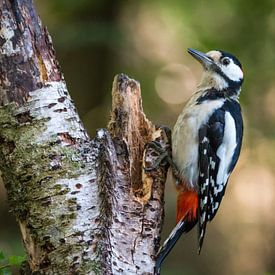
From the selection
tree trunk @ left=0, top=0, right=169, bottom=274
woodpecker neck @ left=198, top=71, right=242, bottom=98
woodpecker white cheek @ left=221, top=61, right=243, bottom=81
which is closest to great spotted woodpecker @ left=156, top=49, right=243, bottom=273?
woodpecker neck @ left=198, top=71, right=242, bottom=98

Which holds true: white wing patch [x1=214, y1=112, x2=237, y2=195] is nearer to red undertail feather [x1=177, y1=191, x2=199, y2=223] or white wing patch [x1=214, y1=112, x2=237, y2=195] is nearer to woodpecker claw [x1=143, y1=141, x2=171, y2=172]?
red undertail feather [x1=177, y1=191, x2=199, y2=223]

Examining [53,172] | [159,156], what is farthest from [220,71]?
[53,172]

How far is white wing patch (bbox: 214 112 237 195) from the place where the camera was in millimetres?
4410

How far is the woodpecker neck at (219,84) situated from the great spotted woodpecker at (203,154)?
0.41 feet

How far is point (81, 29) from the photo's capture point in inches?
253

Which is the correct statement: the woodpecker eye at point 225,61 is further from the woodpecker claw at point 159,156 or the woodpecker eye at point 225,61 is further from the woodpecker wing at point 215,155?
the woodpecker claw at point 159,156

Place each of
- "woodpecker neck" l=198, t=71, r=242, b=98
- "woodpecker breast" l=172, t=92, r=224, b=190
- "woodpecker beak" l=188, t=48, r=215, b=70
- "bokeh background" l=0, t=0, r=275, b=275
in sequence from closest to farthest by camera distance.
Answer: "woodpecker breast" l=172, t=92, r=224, b=190 → "woodpecker neck" l=198, t=71, r=242, b=98 → "woodpecker beak" l=188, t=48, r=215, b=70 → "bokeh background" l=0, t=0, r=275, b=275

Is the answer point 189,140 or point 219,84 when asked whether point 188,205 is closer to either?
point 189,140

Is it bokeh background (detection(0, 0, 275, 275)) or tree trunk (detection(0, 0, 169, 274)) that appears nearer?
tree trunk (detection(0, 0, 169, 274))

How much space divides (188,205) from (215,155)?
1.30 ft

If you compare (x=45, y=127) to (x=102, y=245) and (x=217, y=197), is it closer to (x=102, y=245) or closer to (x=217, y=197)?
(x=102, y=245)

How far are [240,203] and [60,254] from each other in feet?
19.4

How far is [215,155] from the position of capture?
441 centimetres

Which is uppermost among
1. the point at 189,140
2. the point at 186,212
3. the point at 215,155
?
the point at 189,140
